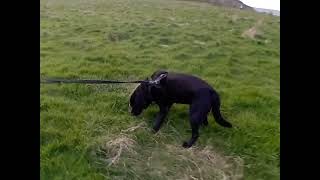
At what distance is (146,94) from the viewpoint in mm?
6363

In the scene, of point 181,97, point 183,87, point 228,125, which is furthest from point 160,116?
point 228,125

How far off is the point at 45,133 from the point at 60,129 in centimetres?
22

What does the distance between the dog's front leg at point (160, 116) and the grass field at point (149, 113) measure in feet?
0.30

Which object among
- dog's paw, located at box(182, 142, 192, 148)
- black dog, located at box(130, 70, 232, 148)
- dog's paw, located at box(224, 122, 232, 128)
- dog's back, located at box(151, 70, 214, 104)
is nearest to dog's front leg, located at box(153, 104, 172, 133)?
black dog, located at box(130, 70, 232, 148)

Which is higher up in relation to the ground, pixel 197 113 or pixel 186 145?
pixel 197 113

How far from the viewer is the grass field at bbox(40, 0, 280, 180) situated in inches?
208

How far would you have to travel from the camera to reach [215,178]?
17.0 feet

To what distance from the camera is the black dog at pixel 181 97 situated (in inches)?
230

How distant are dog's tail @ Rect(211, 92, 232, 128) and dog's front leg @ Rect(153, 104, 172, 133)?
24.1 inches

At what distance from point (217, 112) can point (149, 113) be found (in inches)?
39.2

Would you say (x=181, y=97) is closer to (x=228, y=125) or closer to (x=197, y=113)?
(x=197, y=113)
